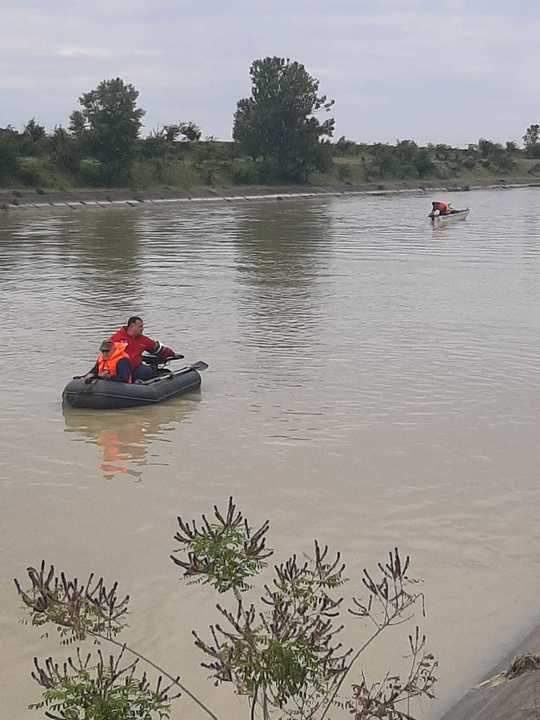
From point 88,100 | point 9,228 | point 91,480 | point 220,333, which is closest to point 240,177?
point 88,100

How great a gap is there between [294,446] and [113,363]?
2.45 meters

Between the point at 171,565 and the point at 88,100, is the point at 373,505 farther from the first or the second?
the point at 88,100

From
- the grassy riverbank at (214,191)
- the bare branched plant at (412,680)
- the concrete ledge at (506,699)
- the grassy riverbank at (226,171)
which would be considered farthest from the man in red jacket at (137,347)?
the grassy riverbank at (226,171)

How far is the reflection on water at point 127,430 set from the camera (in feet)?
30.7

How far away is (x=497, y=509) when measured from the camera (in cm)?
789

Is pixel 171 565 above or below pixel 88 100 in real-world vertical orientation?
below

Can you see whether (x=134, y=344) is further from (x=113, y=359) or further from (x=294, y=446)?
(x=294, y=446)

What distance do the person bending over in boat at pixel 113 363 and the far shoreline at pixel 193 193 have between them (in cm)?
4052

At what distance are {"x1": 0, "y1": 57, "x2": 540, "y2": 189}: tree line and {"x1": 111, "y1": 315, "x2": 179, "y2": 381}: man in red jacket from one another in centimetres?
4500

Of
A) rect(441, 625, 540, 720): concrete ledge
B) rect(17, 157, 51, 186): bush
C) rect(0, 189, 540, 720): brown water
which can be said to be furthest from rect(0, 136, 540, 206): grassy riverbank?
rect(441, 625, 540, 720): concrete ledge

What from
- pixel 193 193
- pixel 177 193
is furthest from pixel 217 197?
pixel 177 193

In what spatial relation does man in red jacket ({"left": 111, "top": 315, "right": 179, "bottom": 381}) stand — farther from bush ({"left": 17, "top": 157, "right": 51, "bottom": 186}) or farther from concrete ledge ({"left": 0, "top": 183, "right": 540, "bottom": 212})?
bush ({"left": 17, "top": 157, "right": 51, "bottom": 186})

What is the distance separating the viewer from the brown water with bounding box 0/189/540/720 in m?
6.30

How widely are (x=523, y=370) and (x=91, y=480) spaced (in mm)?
6509
